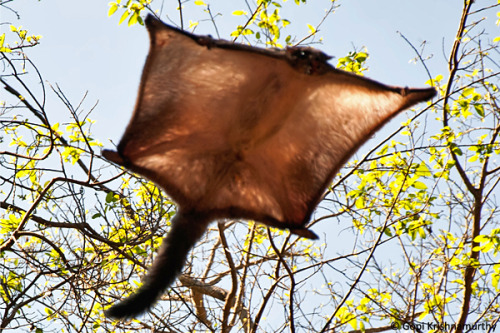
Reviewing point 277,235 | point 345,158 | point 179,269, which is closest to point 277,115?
point 345,158

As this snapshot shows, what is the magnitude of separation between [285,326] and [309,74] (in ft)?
11.2

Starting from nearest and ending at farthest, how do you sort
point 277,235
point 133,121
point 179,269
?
point 133,121 < point 179,269 < point 277,235

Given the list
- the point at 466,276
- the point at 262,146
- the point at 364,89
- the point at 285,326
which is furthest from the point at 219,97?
the point at 466,276

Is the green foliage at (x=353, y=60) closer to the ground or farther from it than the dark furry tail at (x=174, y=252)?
farther from it

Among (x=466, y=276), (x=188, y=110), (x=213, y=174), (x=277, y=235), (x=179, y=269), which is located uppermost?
(x=277, y=235)

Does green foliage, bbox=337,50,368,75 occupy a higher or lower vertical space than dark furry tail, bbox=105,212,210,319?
higher

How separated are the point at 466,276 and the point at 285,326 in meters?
2.15

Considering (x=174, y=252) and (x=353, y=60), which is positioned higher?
(x=353, y=60)

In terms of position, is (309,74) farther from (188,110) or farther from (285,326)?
(285,326)

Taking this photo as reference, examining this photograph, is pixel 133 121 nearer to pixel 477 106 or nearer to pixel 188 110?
pixel 188 110

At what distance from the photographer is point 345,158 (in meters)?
3.52

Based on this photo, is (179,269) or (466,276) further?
(466,276)

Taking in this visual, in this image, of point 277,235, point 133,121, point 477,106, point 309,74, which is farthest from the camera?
point 277,235

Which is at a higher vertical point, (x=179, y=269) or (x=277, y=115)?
(x=277, y=115)
